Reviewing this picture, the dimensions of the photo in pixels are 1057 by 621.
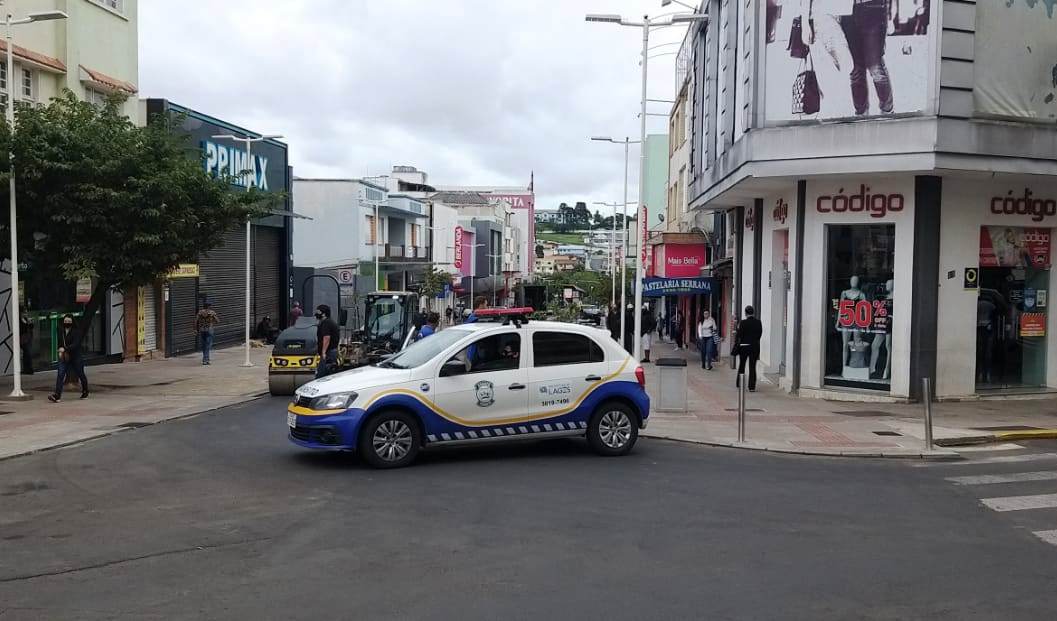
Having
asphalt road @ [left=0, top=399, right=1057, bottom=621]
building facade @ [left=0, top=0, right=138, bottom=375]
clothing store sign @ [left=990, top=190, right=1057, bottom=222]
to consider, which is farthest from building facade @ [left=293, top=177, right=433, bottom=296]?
asphalt road @ [left=0, top=399, right=1057, bottom=621]

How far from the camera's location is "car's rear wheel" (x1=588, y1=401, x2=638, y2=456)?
12328 mm

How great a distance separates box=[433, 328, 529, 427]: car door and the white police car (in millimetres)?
12

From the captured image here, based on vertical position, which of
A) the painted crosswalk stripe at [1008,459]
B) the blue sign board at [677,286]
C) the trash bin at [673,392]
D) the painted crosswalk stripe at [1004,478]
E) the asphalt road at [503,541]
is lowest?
the painted crosswalk stripe at [1008,459]

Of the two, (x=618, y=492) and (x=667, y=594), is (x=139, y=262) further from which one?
(x=667, y=594)

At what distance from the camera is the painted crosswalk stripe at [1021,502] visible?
976 cm

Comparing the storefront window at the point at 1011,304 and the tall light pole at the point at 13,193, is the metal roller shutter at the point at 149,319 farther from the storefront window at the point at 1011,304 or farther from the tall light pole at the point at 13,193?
the storefront window at the point at 1011,304

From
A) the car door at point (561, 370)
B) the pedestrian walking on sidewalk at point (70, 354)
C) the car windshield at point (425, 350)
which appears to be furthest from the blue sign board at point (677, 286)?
the car windshield at point (425, 350)

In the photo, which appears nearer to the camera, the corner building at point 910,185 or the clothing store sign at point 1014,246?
the corner building at point 910,185

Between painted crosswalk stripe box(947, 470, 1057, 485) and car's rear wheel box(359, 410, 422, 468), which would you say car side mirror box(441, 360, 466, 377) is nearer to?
car's rear wheel box(359, 410, 422, 468)

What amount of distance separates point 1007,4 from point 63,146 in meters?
17.8

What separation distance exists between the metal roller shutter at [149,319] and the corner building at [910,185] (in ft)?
62.5

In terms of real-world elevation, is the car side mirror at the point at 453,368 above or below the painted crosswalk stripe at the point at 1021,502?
above

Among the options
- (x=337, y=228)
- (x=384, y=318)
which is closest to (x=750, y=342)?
(x=384, y=318)

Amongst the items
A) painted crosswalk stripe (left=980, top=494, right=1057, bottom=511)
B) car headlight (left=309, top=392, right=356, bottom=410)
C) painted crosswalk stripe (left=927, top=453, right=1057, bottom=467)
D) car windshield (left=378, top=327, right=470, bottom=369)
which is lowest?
painted crosswalk stripe (left=927, top=453, right=1057, bottom=467)
